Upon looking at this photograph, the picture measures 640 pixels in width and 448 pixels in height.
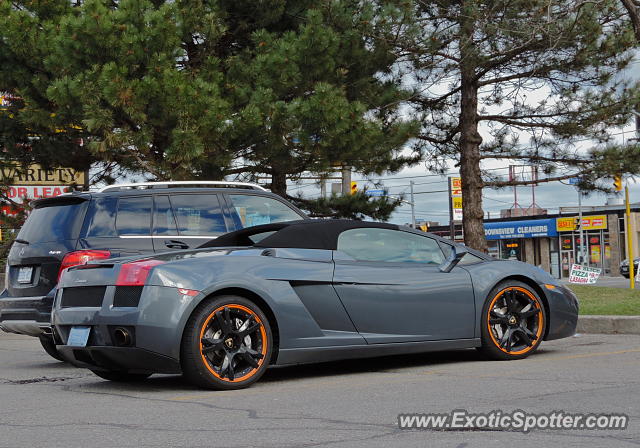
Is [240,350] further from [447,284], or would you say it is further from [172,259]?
[447,284]

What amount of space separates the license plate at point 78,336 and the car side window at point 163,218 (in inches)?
92.9

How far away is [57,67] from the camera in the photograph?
17.3 metres

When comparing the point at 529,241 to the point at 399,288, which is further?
the point at 529,241

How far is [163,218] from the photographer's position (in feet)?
30.8

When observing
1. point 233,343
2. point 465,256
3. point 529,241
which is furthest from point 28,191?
point 529,241

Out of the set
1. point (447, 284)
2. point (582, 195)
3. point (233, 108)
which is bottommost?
point (447, 284)

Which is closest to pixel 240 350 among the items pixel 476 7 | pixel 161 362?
pixel 161 362

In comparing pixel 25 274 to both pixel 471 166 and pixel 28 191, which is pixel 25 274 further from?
pixel 28 191

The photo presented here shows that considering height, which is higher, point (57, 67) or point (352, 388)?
point (57, 67)

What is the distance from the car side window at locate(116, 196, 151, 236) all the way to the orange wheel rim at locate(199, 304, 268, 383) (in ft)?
8.85

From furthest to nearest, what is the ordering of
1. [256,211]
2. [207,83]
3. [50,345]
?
[207,83] < [256,211] < [50,345]

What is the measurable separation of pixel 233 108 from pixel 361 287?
37.3ft

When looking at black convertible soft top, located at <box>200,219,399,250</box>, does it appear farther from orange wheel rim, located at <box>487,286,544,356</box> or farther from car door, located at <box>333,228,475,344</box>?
orange wheel rim, located at <box>487,286,544,356</box>

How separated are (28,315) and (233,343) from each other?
3301 millimetres
